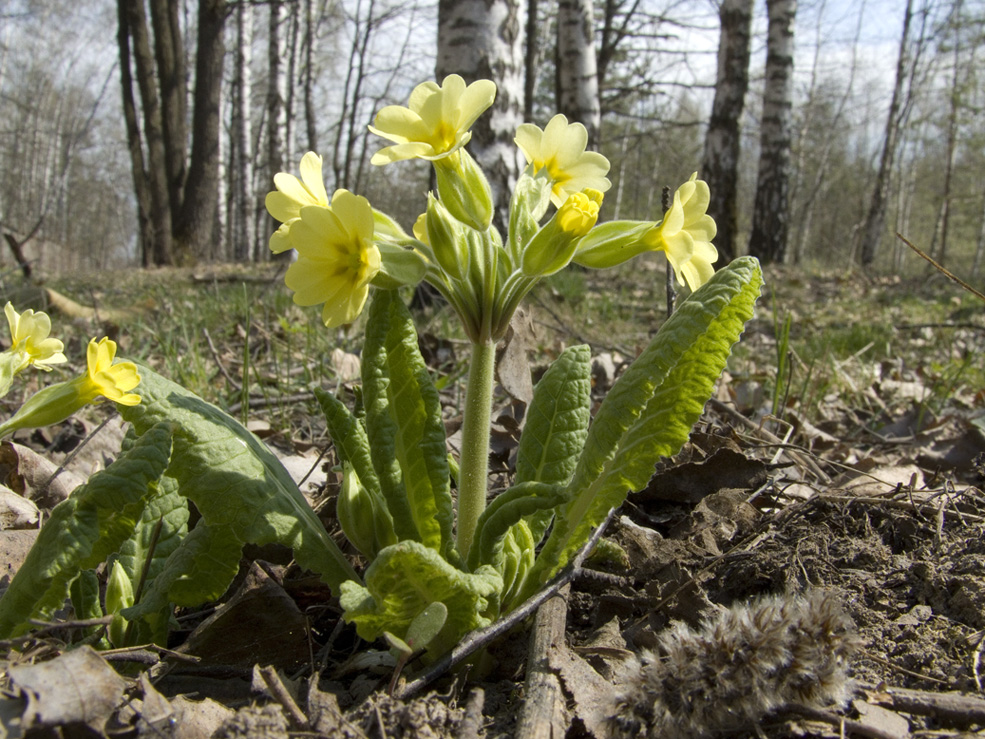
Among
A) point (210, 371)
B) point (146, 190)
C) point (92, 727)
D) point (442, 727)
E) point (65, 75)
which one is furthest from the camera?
Result: point (65, 75)

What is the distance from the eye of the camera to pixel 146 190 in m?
14.1

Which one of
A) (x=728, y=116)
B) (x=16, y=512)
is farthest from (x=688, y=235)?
(x=728, y=116)

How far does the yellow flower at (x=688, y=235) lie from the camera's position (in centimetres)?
131

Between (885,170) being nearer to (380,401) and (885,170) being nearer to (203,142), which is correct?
(203,142)

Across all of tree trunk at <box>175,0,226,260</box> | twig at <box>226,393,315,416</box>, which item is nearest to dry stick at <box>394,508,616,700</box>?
twig at <box>226,393,315,416</box>

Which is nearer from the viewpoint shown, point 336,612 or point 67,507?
point 67,507

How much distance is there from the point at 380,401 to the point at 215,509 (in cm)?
33

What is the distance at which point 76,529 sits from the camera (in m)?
1.09

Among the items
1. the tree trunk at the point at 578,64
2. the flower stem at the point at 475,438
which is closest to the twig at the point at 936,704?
the flower stem at the point at 475,438

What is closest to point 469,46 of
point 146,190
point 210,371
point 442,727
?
point 210,371

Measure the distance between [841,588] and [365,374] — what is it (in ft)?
3.15

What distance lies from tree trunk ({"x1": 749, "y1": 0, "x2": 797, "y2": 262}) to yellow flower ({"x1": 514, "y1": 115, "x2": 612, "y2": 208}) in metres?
10.9

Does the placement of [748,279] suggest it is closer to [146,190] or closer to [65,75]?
[146,190]

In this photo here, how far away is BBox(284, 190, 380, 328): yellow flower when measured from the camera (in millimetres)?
1144
